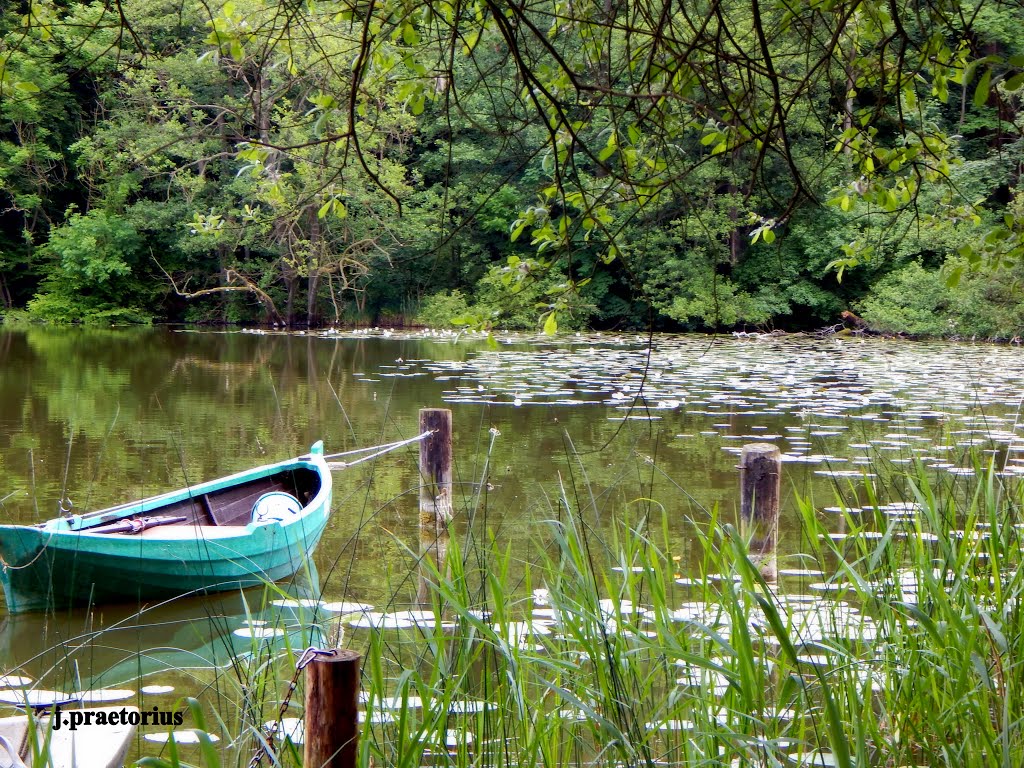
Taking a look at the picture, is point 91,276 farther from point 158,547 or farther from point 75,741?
point 75,741

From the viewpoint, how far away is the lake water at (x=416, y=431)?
454cm

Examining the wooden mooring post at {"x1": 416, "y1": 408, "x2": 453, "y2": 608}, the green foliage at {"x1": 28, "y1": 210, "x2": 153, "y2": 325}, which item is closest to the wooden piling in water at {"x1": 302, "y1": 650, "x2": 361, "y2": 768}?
the wooden mooring post at {"x1": 416, "y1": 408, "x2": 453, "y2": 608}

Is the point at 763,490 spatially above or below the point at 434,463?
above

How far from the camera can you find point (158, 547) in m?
5.25

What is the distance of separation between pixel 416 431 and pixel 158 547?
4833 mm

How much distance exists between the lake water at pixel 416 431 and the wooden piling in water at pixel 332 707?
641 mm

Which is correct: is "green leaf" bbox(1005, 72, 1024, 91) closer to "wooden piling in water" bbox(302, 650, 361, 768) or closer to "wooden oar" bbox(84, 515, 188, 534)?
"wooden piling in water" bbox(302, 650, 361, 768)

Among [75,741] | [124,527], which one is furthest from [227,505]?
[75,741]

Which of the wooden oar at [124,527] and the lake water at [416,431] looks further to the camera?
the wooden oar at [124,527]

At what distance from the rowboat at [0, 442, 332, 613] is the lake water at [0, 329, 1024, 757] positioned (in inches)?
5.2

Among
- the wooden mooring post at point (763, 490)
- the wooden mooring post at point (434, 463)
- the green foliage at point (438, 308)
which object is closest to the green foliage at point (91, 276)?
the green foliage at point (438, 308)

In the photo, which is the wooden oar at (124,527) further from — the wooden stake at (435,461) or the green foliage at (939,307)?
the green foliage at (939,307)

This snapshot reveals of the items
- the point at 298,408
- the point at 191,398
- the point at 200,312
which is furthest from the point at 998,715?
the point at 200,312

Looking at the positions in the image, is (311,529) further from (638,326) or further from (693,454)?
(638,326)
